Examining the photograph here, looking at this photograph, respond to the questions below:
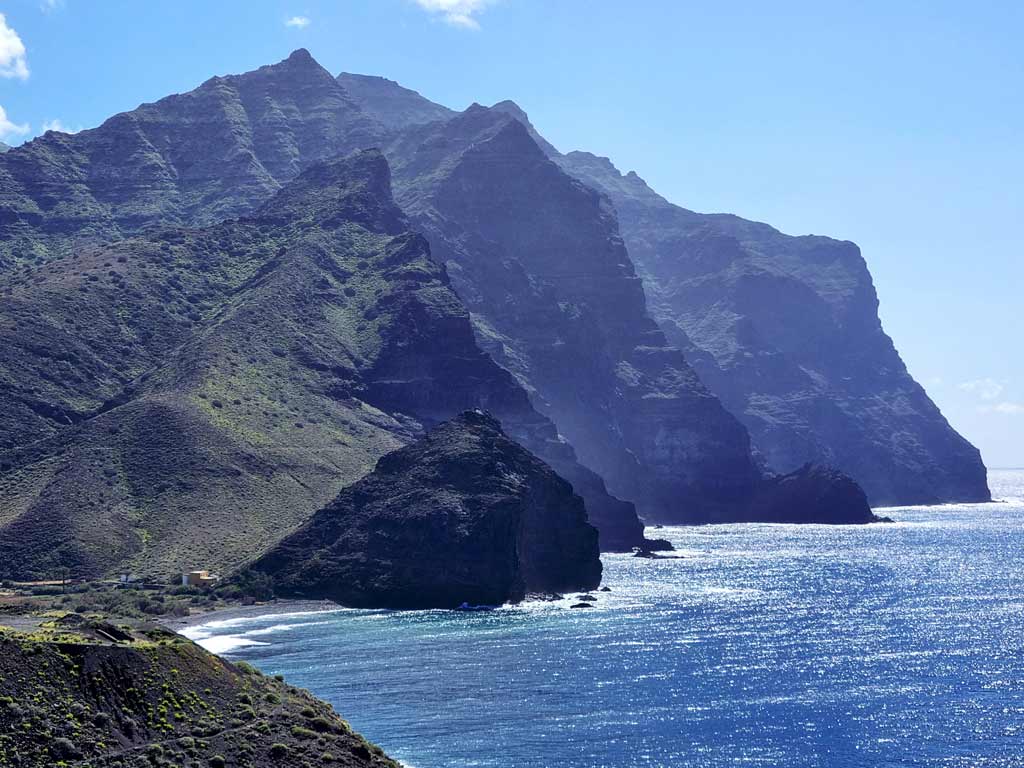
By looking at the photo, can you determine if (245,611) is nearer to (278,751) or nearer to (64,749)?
(278,751)

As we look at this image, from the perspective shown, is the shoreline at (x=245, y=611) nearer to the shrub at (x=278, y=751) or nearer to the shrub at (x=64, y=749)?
the shrub at (x=278, y=751)

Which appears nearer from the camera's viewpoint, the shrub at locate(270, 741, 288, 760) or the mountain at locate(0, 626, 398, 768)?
the mountain at locate(0, 626, 398, 768)

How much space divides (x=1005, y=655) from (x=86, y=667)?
93925mm

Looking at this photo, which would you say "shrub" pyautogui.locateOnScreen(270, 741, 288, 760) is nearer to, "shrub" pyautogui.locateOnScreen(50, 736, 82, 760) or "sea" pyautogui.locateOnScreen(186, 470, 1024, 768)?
"shrub" pyautogui.locateOnScreen(50, 736, 82, 760)

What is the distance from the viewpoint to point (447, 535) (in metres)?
174

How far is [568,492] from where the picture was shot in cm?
19650

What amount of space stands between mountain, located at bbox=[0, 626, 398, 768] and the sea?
18973mm

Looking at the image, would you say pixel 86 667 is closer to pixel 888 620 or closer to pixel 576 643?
pixel 576 643

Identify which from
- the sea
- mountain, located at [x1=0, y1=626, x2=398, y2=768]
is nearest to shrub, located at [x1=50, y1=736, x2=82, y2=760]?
mountain, located at [x1=0, y1=626, x2=398, y2=768]

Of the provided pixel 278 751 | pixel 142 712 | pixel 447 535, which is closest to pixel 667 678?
pixel 278 751

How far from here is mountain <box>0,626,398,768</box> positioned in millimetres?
61906

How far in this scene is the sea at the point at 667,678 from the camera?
91.4 m

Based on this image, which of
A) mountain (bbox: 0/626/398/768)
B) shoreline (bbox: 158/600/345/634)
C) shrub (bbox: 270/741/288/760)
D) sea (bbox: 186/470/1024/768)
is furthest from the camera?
shoreline (bbox: 158/600/345/634)

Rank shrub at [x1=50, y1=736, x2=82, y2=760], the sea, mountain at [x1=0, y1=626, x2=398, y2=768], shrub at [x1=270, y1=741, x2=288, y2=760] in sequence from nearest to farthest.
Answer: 1. shrub at [x1=50, y1=736, x2=82, y2=760]
2. mountain at [x1=0, y1=626, x2=398, y2=768]
3. shrub at [x1=270, y1=741, x2=288, y2=760]
4. the sea
